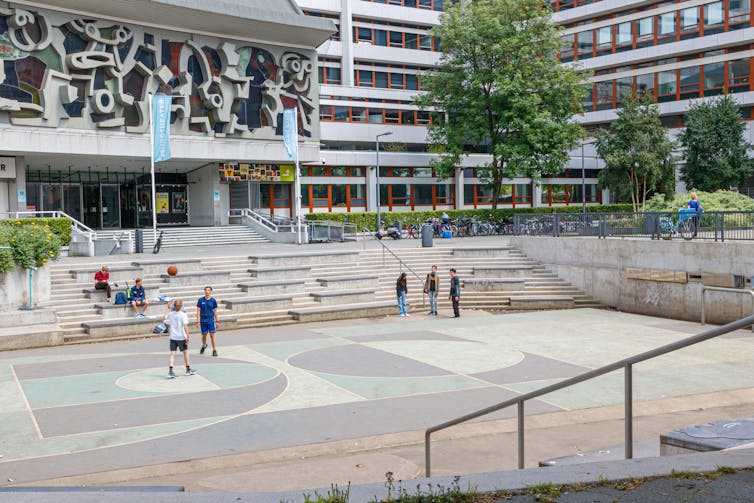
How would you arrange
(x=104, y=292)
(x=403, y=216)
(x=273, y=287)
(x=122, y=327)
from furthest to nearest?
(x=403, y=216) → (x=273, y=287) → (x=104, y=292) → (x=122, y=327)

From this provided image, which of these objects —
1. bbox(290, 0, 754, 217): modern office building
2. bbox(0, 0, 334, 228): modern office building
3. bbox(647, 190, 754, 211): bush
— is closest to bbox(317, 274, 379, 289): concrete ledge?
bbox(647, 190, 754, 211): bush

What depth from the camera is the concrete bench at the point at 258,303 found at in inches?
1024

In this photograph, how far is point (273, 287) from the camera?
28.3m

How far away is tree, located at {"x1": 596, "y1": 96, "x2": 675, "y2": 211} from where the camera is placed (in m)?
57.3

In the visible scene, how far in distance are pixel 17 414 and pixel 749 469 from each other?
503 inches

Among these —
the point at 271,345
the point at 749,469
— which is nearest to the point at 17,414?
the point at 271,345

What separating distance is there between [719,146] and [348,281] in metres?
38.5

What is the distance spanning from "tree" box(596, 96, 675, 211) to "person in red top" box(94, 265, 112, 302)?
42342mm

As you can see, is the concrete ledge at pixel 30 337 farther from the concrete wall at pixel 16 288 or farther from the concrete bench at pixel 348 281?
the concrete bench at pixel 348 281

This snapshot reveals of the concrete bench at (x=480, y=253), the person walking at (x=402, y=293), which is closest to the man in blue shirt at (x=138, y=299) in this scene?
the person walking at (x=402, y=293)

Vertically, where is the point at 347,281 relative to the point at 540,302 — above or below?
above

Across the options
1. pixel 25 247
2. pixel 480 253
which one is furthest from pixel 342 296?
pixel 25 247

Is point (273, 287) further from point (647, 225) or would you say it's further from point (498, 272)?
point (647, 225)

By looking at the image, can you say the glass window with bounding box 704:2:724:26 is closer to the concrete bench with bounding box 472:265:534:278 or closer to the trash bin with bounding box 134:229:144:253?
the concrete bench with bounding box 472:265:534:278
